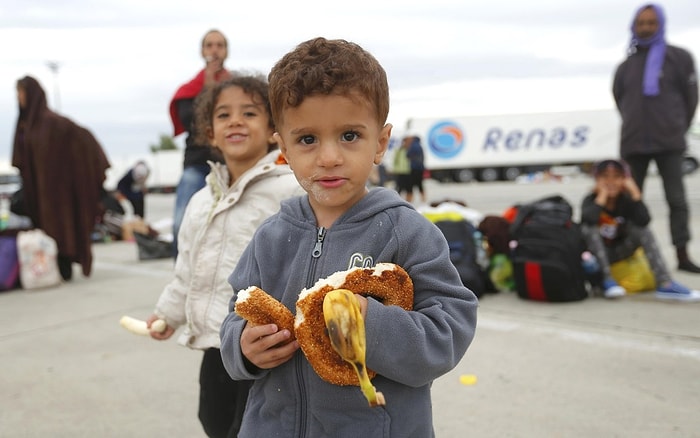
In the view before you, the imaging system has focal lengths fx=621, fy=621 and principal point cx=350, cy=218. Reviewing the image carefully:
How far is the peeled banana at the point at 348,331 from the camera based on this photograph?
41.9 inches

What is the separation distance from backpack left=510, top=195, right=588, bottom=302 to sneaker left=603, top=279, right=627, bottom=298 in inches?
5.4

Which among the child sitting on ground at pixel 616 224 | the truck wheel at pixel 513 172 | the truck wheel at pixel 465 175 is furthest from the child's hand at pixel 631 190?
the truck wheel at pixel 513 172

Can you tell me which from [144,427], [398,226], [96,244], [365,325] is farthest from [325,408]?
[96,244]

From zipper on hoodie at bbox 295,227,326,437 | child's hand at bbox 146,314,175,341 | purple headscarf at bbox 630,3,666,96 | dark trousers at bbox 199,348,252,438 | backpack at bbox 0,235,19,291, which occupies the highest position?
purple headscarf at bbox 630,3,666,96

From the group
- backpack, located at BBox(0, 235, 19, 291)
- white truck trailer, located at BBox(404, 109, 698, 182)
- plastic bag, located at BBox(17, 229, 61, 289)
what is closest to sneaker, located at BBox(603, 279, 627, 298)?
plastic bag, located at BBox(17, 229, 61, 289)

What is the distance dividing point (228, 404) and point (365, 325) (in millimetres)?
1014

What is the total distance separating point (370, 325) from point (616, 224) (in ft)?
13.1

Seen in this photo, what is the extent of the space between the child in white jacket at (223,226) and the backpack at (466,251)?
2781 mm

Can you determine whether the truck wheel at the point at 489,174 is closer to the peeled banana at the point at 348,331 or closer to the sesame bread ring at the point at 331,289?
the sesame bread ring at the point at 331,289

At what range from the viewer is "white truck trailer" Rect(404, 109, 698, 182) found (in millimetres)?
28547

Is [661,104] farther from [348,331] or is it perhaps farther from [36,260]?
[36,260]

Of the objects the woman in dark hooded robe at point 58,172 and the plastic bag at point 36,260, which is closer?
the plastic bag at point 36,260

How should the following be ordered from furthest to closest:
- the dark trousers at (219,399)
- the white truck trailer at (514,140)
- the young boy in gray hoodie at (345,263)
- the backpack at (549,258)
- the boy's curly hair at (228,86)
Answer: the white truck trailer at (514,140), the backpack at (549,258), the boy's curly hair at (228,86), the dark trousers at (219,399), the young boy in gray hoodie at (345,263)

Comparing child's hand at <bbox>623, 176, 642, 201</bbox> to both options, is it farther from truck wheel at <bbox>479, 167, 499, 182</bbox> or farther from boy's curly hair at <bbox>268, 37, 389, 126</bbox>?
truck wheel at <bbox>479, 167, 499, 182</bbox>
